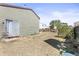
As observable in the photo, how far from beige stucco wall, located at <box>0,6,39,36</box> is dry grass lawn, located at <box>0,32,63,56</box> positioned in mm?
67

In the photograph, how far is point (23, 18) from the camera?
3.69m

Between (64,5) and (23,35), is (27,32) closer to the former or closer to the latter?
(23,35)

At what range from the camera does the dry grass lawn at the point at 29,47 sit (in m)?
3.66

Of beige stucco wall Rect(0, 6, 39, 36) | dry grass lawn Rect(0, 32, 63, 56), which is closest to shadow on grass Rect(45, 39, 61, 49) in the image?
dry grass lawn Rect(0, 32, 63, 56)

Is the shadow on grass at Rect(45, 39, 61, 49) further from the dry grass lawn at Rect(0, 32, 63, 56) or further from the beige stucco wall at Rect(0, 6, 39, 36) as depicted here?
the beige stucco wall at Rect(0, 6, 39, 36)

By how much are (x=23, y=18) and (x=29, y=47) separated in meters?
0.28

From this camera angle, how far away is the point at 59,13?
12.0 ft

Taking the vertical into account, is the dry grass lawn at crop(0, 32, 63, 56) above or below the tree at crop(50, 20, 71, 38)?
below

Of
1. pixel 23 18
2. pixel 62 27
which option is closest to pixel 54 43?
pixel 62 27

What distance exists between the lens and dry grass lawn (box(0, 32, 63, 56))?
144 inches

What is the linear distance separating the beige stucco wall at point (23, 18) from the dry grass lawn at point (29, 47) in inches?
2.6

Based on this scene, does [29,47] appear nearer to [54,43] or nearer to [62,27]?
[54,43]

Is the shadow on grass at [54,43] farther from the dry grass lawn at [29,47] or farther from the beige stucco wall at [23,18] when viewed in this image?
the beige stucco wall at [23,18]

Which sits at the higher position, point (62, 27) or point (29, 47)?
point (62, 27)
